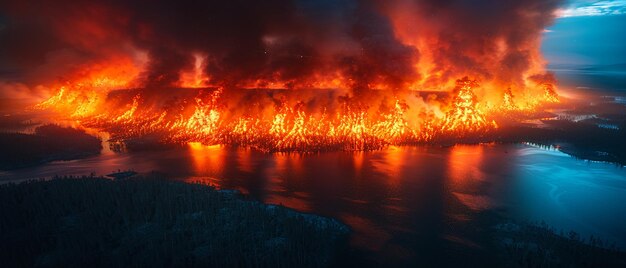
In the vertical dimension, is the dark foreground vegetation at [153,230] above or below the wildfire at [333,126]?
below

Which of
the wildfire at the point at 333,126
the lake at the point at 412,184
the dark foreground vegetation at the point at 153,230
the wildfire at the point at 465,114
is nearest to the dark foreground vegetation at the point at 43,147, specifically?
the lake at the point at 412,184

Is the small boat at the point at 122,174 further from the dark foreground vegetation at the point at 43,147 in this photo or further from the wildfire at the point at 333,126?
the wildfire at the point at 333,126

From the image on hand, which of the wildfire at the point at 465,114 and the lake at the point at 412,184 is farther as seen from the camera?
the wildfire at the point at 465,114

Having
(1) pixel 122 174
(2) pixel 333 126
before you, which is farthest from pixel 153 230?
(2) pixel 333 126

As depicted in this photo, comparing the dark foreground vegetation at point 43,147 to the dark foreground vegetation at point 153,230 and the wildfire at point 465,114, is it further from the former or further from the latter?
the wildfire at point 465,114

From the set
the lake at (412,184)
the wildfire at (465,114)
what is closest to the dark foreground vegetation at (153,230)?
the lake at (412,184)

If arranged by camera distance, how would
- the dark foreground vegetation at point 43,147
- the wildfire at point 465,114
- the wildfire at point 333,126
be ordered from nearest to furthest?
1. the dark foreground vegetation at point 43,147
2. the wildfire at point 333,126
3. the wildfire at point 465,114

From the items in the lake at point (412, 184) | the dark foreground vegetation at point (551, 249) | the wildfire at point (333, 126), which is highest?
the wildfire at point (333, 126)

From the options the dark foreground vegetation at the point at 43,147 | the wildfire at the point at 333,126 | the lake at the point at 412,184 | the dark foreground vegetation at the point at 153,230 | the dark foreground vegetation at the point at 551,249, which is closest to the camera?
the dark foreground vegetation at the point at 551,249
